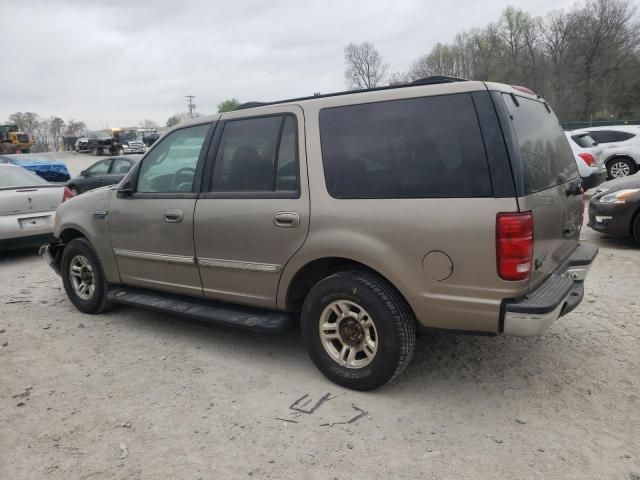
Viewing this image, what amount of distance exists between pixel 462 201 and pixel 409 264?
482mm

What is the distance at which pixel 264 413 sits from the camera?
126 inches

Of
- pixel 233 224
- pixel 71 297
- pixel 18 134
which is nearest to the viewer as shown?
pixel 233 224

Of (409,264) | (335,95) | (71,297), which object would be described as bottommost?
(71,297)

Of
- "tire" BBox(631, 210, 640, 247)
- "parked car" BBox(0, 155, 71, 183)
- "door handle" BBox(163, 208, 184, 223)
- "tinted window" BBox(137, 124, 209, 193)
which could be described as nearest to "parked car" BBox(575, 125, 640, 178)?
"tire" BBox(631, 210, 640, 247)

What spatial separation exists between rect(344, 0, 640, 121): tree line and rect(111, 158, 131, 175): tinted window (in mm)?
29690

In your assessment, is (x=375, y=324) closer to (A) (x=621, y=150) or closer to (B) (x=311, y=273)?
(B) (x=311, y=273)

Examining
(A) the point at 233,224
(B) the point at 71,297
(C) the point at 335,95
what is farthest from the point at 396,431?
(B) the point at 71,297

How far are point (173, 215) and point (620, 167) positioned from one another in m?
13.4

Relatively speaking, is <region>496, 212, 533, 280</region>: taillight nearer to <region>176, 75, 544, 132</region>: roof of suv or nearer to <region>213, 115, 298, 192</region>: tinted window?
<region>176, 75, 544, 132</region>: roof of suv

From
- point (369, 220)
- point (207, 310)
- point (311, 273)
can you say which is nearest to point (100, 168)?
point (207, 310)

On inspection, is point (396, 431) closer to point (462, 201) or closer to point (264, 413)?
point (264, 413)

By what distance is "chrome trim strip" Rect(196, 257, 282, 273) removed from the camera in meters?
3.57

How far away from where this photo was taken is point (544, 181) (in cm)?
309

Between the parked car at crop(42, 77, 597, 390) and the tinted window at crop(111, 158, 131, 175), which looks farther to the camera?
the tinted window at crop(111, 158, 131, 175)
